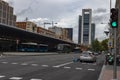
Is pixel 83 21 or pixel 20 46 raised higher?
pixel 83 21

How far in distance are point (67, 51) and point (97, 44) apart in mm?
57136

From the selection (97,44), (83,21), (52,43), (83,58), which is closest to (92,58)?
(83,58)

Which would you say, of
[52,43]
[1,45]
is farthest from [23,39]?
[52,43]

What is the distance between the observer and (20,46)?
90.4 m

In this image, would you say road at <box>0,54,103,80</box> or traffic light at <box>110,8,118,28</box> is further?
road at <box>0,54,103,80</box>

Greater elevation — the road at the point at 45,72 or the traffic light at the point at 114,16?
the traffic light at the point at 114,16

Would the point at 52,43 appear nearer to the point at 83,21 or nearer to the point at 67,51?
the point at 67,51

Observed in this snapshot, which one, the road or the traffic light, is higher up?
the traffic light

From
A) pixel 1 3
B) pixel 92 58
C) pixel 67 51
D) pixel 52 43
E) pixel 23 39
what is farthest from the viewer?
pixel 1 3

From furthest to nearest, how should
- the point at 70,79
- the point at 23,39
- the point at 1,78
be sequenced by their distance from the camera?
the point at 23,39
the point at 70,79
the point at 1,78

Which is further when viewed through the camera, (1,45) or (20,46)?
(20,46)

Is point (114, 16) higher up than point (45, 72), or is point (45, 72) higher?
point (114, 16)

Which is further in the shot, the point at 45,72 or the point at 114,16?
the point at 45,72

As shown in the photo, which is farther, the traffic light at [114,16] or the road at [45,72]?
the road at [45,72]
